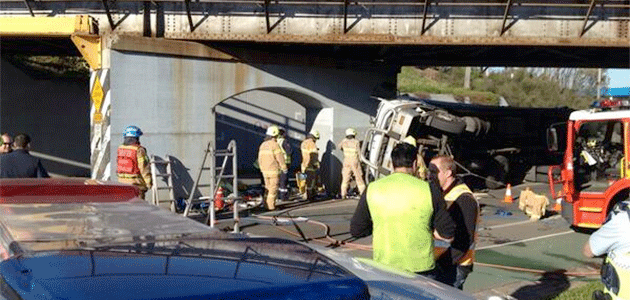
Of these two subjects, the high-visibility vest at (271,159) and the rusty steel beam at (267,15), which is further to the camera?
the high-visibility vest at (271,159)

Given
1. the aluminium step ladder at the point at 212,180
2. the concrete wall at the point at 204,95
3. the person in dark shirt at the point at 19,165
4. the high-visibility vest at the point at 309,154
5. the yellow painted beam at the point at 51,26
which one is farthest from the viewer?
the high-visibility vest at the point at 309,154

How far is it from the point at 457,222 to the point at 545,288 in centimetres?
281

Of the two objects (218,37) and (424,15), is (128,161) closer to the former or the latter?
(218,37)

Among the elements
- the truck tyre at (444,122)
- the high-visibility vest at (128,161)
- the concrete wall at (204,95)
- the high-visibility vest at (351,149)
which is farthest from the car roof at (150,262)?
the truck tyre at (444,122)

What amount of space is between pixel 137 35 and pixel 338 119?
16.5 ft

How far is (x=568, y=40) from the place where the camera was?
489 inches

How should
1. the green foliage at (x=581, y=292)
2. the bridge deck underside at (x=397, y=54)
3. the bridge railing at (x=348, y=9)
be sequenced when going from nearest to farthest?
the green foliage at (x=581, y=292) < the bridge railing at (x=348, y=9) < the bridge deck underside at (x=397, y=54)

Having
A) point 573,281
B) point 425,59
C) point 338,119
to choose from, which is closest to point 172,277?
point 573,281

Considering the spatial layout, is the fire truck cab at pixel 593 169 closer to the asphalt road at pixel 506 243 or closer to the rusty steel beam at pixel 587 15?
the asphalt road at pixel 506 243

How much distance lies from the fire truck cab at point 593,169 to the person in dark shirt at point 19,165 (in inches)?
305

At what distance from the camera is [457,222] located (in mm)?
4711

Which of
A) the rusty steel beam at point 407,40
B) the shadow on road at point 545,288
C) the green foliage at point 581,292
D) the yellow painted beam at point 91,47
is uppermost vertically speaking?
the rusty steel beam at point 407,40

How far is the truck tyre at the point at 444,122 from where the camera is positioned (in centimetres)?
1456

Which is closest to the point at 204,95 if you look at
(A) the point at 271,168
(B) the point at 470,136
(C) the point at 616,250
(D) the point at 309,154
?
(A) the point at 271,168
